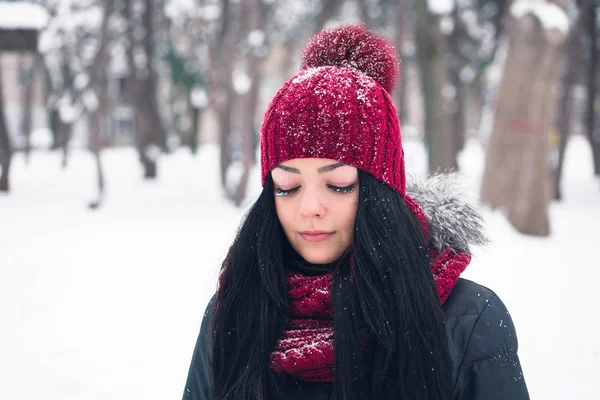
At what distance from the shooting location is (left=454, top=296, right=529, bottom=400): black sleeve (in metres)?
1.59

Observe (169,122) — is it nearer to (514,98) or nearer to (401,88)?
(401,88)

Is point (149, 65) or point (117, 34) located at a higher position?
point (117, 34)

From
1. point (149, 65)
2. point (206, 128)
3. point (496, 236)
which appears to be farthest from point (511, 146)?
Result: point (206, 128)

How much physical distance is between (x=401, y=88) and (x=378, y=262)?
1784cm

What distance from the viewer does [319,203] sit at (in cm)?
169

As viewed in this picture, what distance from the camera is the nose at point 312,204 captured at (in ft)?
5.53

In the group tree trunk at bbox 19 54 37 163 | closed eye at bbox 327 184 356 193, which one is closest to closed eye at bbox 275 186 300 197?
closed eye at bbox 327 184 356 193

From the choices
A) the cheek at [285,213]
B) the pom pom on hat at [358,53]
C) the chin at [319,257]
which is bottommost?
the chin at [319,257]

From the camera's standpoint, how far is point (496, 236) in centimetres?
666

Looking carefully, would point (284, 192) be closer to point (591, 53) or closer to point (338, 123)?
point (338, 123)

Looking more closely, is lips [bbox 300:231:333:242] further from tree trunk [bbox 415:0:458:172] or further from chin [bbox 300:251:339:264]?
tree trunk [bbox 415:0:458:172]

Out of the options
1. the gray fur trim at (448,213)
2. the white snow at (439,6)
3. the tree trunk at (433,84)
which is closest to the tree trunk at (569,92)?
the tree trunk at (433,84)

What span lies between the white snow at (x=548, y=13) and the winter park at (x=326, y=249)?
3cm

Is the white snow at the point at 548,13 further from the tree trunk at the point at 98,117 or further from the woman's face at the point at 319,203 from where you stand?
the tree trunk at the point at 98,117
